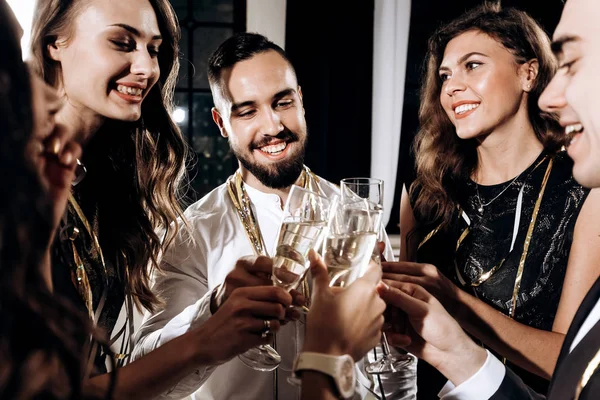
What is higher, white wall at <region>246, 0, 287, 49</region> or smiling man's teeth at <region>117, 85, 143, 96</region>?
white wall at <region>246, 0, 287, 49</region>

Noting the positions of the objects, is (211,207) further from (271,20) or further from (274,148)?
(271,20)

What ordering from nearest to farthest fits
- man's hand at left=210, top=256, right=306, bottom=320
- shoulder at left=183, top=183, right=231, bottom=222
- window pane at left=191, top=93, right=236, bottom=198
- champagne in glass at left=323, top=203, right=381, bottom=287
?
champagne in glass at left=323, top=203, right=381, bottom=287, man's hand at left=210, top=256, right=306, bottom=320, shoulder at left=183, top=183, right=231, bottom=222, window pane at left=191, top=93, right=236, bottom=198

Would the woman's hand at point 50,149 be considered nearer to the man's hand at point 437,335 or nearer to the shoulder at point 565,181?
the man's hand at point 437,335

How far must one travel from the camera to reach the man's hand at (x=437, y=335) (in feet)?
4.48

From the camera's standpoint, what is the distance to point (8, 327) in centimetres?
67

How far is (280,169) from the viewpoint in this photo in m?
2.24

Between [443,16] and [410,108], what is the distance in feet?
2.16

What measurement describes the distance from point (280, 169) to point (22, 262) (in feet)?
5.24

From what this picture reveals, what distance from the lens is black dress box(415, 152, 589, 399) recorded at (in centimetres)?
195

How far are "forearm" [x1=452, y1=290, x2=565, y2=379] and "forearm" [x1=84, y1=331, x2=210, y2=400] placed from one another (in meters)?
0.85

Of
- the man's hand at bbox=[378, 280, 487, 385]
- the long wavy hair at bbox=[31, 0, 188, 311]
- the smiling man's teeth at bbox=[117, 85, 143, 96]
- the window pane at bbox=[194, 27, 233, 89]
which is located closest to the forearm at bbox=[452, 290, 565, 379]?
the man's hand at bbox=[378, 280, 487, 385]

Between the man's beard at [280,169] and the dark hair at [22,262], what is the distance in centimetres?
155

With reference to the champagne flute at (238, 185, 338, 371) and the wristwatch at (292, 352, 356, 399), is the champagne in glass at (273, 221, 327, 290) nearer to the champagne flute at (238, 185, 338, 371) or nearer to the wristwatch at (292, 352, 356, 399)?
the champagne flute at (238, 185, 338, 371)

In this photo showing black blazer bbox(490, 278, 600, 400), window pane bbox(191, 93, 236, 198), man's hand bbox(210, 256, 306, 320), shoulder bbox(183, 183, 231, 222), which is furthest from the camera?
window pane bbox(191, 93, 236, 198)
